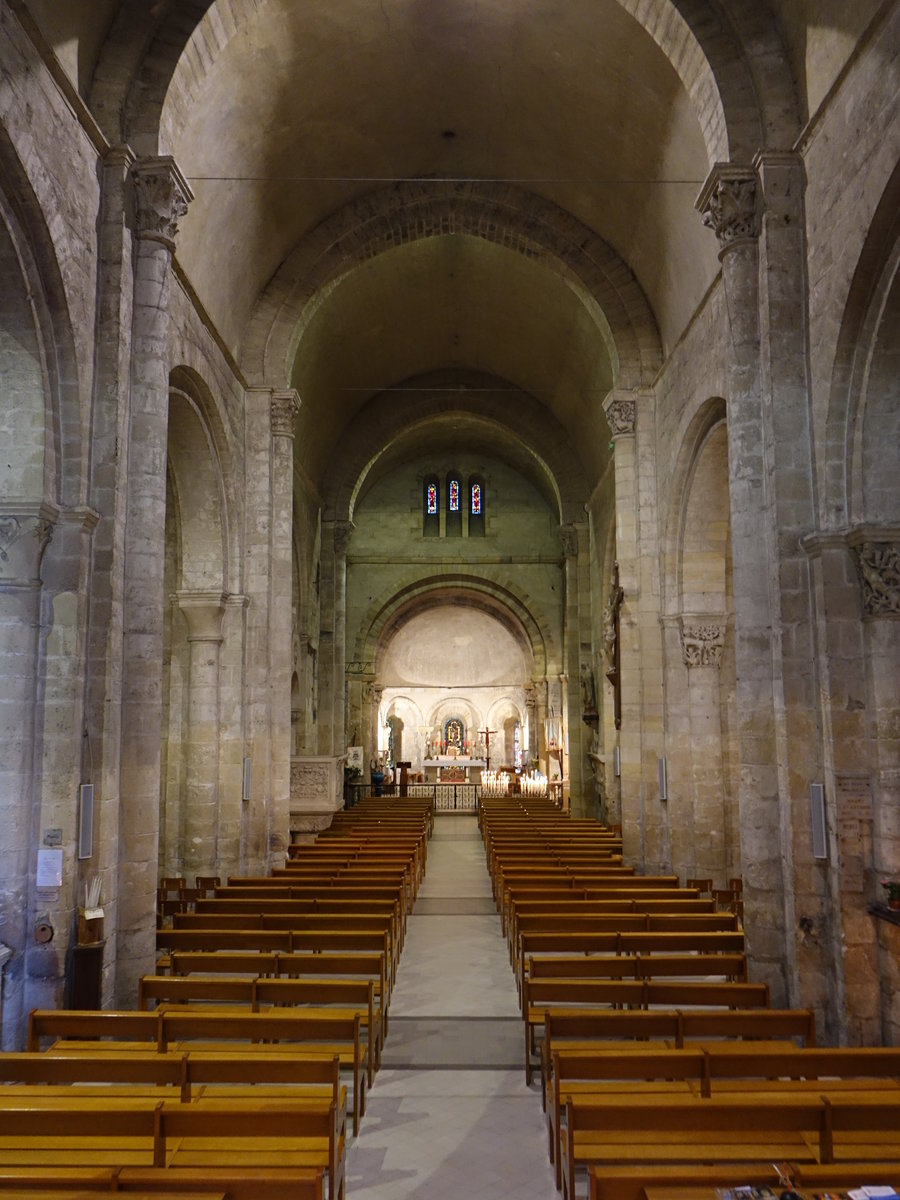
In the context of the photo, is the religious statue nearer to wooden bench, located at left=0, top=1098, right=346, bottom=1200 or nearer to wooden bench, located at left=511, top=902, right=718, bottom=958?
wooden bench, located at left=511, top=902, right=718, bottom=958

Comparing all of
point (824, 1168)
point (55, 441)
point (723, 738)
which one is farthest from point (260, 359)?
point (824, 1168)

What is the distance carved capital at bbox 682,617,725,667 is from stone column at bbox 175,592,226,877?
25.2 ft

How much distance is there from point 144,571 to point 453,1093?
19.0ft

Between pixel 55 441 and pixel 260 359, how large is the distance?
27.9 ft

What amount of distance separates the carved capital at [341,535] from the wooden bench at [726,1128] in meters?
24.1

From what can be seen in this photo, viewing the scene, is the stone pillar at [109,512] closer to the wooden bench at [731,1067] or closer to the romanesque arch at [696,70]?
the romanesque arch at [696,70]

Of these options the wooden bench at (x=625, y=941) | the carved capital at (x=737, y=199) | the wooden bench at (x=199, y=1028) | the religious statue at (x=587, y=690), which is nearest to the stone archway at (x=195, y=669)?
the wooden bench at (x=625, y=941)

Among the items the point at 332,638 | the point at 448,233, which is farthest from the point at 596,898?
the point at 332,638

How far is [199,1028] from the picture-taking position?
6285 millimetres

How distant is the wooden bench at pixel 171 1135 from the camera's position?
15.3 feet

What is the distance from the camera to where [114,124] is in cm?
993

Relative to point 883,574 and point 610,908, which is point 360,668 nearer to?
point 610,908

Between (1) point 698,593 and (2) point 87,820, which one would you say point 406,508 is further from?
(2) point 87,820

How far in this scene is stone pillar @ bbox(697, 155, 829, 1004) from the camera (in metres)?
9.04
